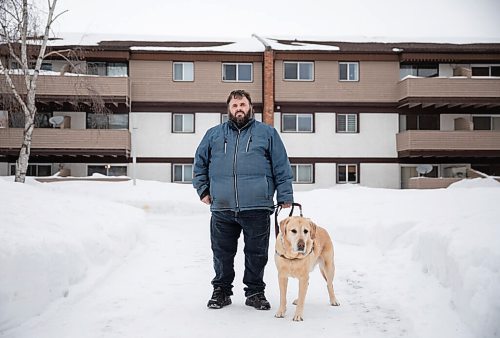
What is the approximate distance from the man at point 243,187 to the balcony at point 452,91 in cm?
2212

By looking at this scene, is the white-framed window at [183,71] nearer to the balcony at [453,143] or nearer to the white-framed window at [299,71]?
the white-framed window at [299,71]

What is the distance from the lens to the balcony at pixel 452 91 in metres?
26.6

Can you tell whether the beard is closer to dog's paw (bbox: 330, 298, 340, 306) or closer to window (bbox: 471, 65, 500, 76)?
dog's paw (bbox: 330, 298, 340, 306)

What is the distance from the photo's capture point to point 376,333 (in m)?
5.06

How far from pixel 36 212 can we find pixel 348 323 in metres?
4.70

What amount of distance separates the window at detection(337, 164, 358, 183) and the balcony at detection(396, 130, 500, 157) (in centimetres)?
293

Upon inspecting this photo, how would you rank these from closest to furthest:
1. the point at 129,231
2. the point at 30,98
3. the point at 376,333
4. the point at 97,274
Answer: the point at 376,333 → the point at 97,274 → the point at 129,231 → the point at 30,98

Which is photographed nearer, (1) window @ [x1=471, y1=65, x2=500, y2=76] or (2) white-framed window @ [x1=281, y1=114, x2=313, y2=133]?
(2) white-framed window @ [x1=281, y1=114, x2=313, y2=133]

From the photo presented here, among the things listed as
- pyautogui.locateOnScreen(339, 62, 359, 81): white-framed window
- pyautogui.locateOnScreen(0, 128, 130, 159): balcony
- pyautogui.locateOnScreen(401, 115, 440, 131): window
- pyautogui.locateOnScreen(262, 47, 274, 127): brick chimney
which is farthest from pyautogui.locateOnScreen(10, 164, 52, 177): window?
pyautogui.locateOnScreen(401, 115, 440, 131): window

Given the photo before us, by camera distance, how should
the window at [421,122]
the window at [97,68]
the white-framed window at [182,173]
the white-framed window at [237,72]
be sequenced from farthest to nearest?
1. the window at [421,122]
2. the white-framed window at [237,72]
3. the white-framed window at [182,173]
4. the window at [97,68]

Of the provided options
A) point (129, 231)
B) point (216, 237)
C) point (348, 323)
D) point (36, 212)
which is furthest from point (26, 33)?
point (348, 323)

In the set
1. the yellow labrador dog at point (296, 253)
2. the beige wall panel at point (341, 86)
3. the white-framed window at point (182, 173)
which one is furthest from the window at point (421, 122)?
the yellow labrador dog at point (296, 253)

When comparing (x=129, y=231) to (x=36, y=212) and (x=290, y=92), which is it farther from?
(x=290, y=92)

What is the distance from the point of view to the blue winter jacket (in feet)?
19.5
